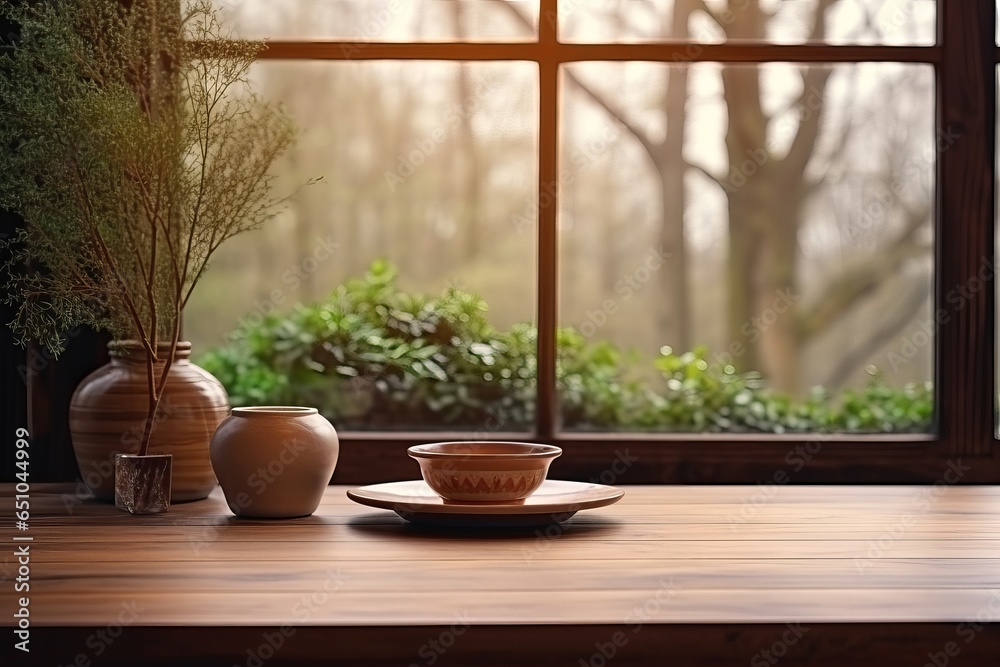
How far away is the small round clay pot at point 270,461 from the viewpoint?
143cm

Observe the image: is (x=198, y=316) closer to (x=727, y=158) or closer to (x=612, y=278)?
(x=612, y=278)

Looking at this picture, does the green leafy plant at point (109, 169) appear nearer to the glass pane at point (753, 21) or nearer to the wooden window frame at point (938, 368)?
the wooden window frame at point (938, 368)

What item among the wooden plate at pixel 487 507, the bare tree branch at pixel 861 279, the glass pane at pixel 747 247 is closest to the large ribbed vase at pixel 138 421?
the wooden plate at pixel 487 507

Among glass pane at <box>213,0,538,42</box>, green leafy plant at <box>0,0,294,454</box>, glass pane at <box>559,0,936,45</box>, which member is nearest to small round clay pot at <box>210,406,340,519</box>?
green leafy plant at <box>0,0,294,454</box>

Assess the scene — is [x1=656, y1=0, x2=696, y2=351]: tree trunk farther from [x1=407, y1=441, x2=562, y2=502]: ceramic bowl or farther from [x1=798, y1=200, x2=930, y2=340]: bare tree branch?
[x1=407, y1=441, x2=562, y2=502]: ceramic bowl

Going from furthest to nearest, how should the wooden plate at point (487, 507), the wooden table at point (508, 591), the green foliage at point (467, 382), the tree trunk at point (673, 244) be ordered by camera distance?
the tree trunk at point (673, 244) < the green foliage at point (467, 382) < the wooden plate at point (487, 507) < the wooden table at point (508, 591)

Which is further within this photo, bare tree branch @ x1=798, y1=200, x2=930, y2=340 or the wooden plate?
bare tree branch @ x1=798, y1=200, x2=930, y2=340

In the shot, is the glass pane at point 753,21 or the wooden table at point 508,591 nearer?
the wooden table at point 508,591

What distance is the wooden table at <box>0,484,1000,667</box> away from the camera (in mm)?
933

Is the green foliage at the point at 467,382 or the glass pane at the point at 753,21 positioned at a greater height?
the glass pane at the point at 753,21

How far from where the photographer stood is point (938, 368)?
6.40 feet

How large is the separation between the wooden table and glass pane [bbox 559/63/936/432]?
621 mm

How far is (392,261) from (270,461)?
2.66ft

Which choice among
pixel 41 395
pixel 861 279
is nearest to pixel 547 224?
pixel 861 279
